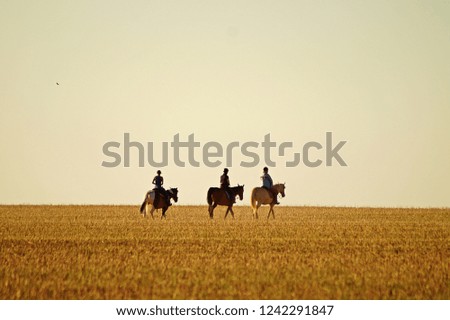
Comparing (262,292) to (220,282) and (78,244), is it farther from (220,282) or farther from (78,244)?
(78,244)

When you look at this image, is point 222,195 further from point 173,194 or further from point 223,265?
point 223,265

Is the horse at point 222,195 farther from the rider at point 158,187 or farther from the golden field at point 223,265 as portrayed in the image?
the golden field at point 223,265

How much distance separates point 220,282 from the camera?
14.0 meters

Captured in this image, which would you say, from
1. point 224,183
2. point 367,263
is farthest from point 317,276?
point 224,183

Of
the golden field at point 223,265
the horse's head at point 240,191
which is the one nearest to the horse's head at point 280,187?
the horse's head at point 240,191

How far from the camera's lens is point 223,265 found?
642 inches

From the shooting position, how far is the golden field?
13203mm

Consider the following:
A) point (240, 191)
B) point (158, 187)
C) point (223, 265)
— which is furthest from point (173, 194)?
point (223, 265)

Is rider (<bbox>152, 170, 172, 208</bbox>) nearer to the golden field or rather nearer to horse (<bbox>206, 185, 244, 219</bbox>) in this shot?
horse (<bbox>206, 185, 244, 219</bbox>)

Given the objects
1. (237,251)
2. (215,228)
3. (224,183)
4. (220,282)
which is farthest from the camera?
(224,183)

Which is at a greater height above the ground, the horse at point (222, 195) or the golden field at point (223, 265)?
the horse at point (222, 195)

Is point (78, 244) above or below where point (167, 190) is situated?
below

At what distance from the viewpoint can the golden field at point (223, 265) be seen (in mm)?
13203

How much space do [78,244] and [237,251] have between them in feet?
16.3
